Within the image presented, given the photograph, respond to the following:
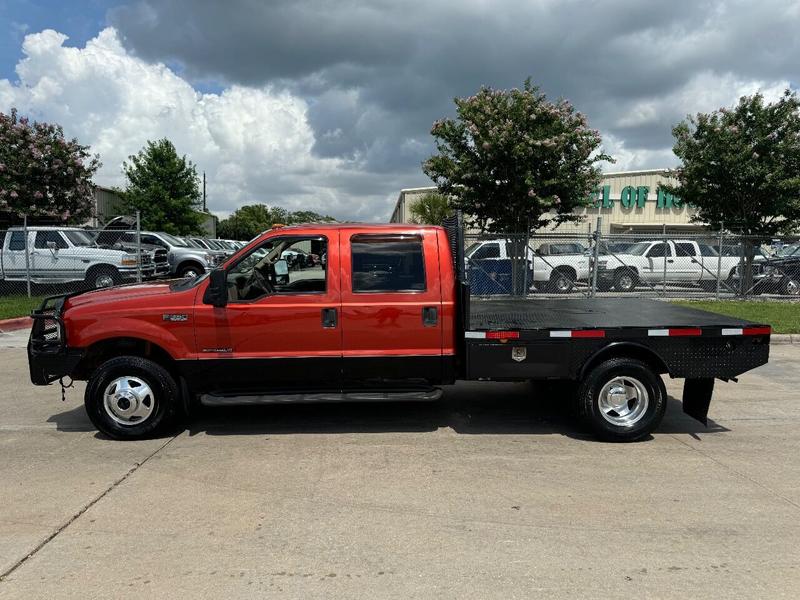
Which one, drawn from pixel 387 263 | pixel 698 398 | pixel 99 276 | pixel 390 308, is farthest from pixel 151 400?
pixel 99 276

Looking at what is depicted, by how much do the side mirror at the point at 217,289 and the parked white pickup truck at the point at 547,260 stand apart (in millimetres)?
11128

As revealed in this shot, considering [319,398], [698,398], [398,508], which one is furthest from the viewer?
[698,398]

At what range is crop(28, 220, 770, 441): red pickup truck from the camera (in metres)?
5.31

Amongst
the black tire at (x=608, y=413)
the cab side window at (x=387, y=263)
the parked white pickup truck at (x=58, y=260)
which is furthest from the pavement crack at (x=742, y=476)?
the parked white pickup truck at (x=58, y=260)

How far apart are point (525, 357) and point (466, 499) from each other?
64.1 inches

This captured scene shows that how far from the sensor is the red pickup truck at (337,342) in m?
5.31

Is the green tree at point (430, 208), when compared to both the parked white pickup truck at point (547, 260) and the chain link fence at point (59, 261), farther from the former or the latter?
the chain link fence at point (59, 261)

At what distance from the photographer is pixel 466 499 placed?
4164 millimetres

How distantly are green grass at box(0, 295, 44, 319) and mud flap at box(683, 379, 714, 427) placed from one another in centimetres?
1276

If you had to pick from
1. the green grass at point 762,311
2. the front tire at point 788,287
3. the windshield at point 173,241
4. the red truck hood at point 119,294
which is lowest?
the green grass at point 762,311

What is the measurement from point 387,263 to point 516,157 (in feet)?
36.6

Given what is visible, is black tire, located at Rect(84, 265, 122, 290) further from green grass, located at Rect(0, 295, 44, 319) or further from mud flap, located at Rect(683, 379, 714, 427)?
mud flap, located at Rect(683, 379, 714, 427)

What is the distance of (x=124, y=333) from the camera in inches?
207

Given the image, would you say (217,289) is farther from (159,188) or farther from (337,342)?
(159,188)
